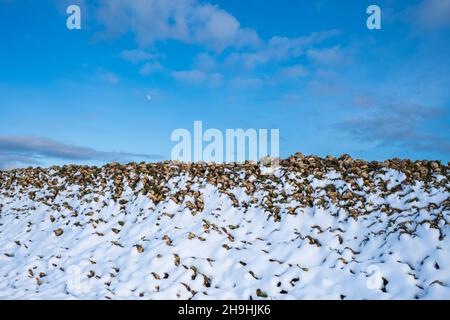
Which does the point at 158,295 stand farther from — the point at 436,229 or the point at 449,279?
the point at 436,229

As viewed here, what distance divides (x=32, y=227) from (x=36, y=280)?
440cm

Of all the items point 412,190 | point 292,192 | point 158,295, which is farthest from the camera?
point 292,192

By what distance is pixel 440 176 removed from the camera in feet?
36.6

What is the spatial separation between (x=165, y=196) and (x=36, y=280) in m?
4.67

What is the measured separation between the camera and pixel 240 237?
34.4ft

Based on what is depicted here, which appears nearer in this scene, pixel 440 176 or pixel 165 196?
pixel 440 176

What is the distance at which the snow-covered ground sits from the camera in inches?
330

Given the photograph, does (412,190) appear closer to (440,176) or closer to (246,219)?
(440,176)

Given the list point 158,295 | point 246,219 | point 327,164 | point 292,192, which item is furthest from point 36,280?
point 327,164

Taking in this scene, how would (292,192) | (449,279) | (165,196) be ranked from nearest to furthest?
(449,279) < (292,192) < (165,196)

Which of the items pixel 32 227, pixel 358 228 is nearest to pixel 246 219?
pixel 358 228

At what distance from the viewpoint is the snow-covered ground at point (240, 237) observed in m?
8.38

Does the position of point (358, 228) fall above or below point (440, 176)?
below
